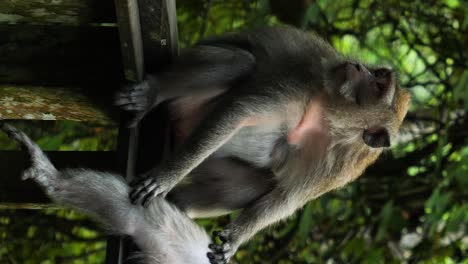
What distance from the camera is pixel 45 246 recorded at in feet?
12.0

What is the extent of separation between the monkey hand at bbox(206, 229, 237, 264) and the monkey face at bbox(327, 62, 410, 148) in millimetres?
613

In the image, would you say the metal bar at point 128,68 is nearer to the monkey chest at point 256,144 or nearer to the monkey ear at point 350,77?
the monkey chest at point 256,144

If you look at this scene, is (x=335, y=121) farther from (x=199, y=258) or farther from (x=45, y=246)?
(x=45, y=246)

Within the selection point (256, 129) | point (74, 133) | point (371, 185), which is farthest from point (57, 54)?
point (371, 185)

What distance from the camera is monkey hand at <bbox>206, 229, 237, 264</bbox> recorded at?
7.36 feet

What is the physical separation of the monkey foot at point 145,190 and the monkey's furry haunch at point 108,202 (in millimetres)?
28

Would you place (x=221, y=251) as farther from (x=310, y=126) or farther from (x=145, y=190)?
(x=310, y=126)

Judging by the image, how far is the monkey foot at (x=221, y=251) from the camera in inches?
88.2

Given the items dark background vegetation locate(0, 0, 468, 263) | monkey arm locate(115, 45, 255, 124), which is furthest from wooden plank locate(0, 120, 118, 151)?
monkey arm locate(115, 45, 255, 124)

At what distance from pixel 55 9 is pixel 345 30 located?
9.24 feet

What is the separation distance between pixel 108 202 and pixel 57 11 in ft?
2.13

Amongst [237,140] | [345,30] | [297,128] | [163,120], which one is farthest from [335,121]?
[345,30]

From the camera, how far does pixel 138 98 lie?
201 centimetres

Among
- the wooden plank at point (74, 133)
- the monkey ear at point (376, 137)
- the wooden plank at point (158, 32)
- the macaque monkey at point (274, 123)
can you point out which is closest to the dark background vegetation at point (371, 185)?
the wooden plank at point (74, 133)
